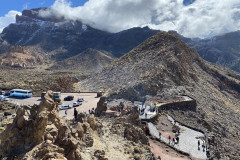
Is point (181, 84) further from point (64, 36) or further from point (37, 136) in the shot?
point (64, 36)

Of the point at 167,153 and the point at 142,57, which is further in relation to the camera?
the point at 142,57

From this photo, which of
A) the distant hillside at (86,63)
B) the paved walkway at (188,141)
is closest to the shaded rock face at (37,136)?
the paved walkway at (188,141)

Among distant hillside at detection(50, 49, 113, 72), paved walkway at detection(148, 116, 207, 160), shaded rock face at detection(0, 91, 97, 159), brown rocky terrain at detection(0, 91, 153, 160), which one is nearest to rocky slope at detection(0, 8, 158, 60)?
distant hillside at detection(50, 49, 113, 72)

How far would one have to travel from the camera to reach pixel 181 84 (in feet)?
113

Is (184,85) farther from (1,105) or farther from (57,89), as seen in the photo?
(1,105)

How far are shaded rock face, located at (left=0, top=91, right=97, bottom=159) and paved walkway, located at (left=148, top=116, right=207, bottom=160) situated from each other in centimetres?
1100

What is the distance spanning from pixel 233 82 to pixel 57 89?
35.1 meters

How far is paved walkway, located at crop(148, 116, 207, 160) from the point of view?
16641 mm

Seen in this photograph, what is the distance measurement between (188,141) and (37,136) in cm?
1423

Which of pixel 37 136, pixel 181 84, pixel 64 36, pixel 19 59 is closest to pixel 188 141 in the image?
pixel 37 136

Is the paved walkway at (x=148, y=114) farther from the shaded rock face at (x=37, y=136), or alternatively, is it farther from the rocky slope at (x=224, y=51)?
the rocky slope at (x=224, y=51)

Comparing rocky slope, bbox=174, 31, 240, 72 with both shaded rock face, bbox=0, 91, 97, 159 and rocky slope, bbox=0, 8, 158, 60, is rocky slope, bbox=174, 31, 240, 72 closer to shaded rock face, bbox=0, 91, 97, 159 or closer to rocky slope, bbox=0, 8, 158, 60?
rocky slope, bbox=0, 8, 158, 60

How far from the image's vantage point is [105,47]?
164 metres

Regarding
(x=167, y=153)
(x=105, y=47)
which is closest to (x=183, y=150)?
(x=167, y=153)
